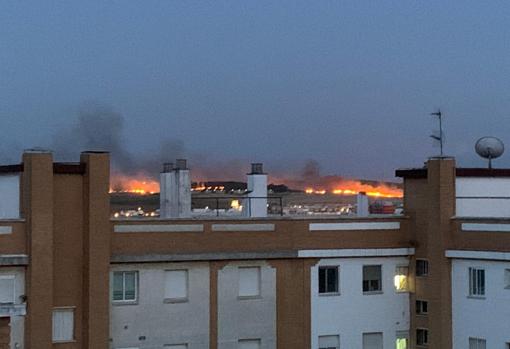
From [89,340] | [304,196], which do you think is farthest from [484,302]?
[304,196]

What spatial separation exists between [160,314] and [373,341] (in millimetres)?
8226

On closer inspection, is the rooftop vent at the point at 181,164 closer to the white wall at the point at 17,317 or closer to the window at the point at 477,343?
the white wall at the point at 17,317

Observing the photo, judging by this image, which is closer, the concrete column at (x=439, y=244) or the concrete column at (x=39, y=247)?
the concrete column at (x=39, y=247)

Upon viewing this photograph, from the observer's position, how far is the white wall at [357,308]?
38.7 m

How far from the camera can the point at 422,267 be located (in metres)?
39.1

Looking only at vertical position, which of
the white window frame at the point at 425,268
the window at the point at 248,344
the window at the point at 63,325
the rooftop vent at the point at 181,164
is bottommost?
the window at the point at 248,344

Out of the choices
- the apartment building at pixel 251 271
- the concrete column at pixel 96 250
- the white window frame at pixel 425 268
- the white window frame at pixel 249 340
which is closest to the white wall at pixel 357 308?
the apartment building at pixel 251 271

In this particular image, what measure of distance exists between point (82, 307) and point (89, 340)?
3.74ft


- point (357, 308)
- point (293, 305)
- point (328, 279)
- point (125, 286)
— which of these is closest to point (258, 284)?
point (293, 305)

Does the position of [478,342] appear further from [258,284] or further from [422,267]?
[258,284]

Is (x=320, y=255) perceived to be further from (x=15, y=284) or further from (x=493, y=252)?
(x=15, y=284)

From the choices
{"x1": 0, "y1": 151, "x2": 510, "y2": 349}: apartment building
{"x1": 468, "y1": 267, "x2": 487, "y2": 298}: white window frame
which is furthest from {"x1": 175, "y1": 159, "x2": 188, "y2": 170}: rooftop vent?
{"x1": 468, "y1": 267, "x2": 487, "y2": 298}: white window frame

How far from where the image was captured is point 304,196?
62.8 metres

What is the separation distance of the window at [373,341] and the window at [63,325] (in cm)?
1097
